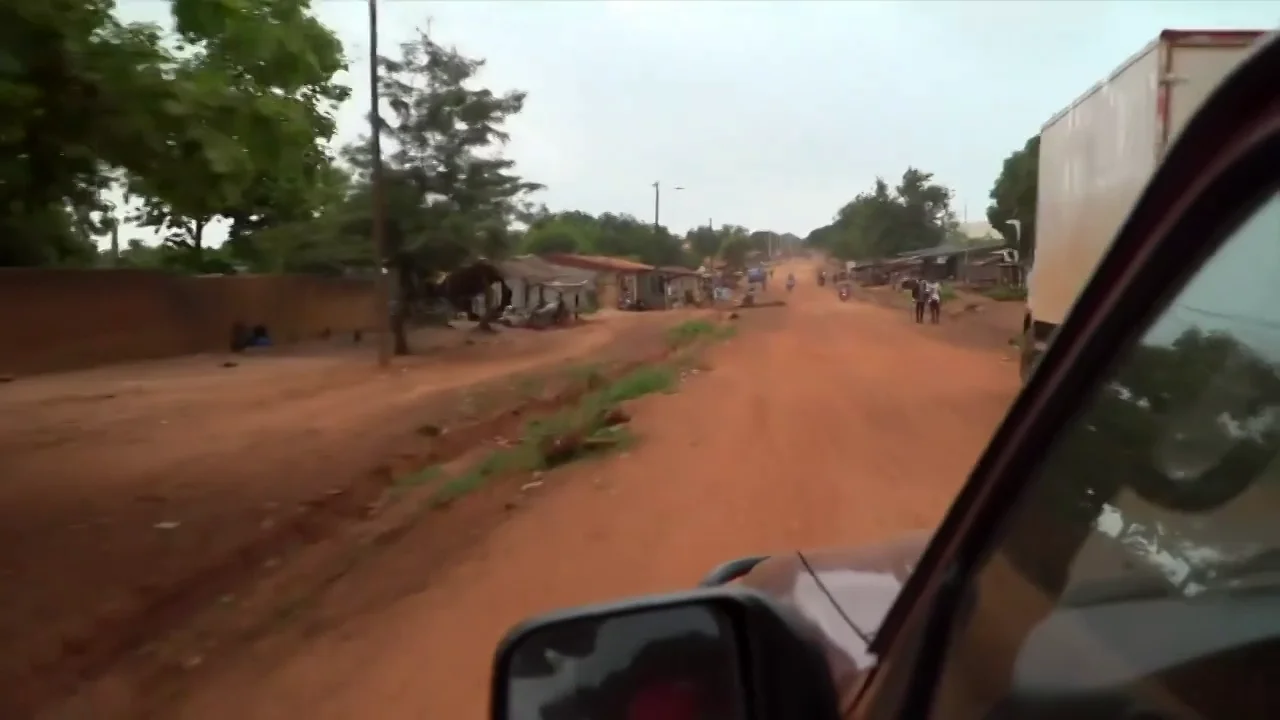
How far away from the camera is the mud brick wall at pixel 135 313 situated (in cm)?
2281

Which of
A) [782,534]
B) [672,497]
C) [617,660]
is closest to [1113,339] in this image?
[617,660]

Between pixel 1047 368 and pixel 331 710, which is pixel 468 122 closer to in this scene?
pixel 331 710

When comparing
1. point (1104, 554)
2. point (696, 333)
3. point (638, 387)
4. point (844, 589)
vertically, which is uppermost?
point (1104, 554)

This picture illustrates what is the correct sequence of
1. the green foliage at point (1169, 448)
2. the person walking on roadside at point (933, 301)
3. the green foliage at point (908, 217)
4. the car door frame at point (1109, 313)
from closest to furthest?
the car door frame at point (1109, 313)
the green foliage at point (1169, 448)
the person walking on roadside at point (933, 301)
the green foliage at point (908, 217)

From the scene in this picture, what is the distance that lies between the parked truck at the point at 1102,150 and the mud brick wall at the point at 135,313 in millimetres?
18928

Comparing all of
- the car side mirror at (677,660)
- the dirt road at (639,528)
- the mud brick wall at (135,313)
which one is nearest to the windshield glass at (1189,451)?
the car side mirror at (677,660)

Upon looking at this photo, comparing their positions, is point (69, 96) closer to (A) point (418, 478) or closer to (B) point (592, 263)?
(A) point (418, 478)

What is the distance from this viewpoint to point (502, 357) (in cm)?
2833

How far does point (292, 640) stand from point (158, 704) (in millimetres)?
865

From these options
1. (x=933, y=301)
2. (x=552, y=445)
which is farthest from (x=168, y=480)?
(x=933, y=301)

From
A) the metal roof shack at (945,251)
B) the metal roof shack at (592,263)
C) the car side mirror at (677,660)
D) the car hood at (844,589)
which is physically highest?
the metal roof shack at (945,251)

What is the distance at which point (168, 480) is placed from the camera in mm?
10859

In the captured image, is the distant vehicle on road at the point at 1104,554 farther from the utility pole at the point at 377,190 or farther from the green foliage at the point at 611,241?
the green foliage at the point at 611,241

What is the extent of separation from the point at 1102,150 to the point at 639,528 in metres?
5.26
